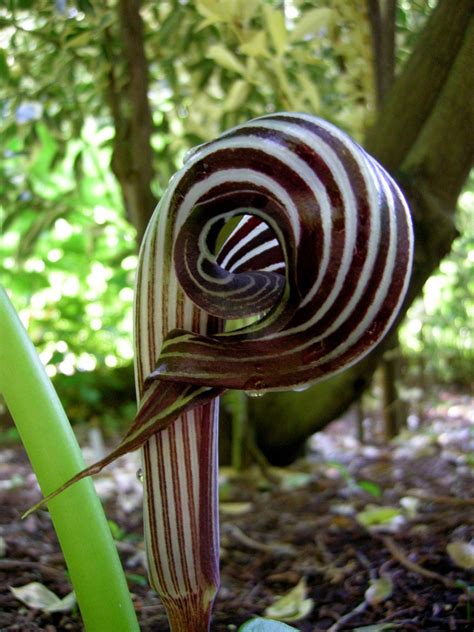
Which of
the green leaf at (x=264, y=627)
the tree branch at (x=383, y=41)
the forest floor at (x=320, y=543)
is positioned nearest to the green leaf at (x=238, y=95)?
the tree branch at (x=383, y=41)

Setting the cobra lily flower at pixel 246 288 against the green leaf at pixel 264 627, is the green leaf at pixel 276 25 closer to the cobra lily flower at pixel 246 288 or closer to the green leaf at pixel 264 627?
the cobra lily flower at pixel 246 288

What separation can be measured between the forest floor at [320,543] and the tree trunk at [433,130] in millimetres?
317

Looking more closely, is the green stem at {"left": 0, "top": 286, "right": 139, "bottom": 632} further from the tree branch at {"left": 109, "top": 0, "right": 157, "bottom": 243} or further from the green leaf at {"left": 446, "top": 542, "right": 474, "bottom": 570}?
the tree branch at {"left": 109, "top": 0, "right": 157, "bottom": 243}

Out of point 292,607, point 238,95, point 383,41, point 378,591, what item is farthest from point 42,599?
point 383,41

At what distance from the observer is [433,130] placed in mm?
1040

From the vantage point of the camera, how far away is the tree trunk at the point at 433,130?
101 centimetres

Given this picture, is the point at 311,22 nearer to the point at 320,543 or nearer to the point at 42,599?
the point at 320,543

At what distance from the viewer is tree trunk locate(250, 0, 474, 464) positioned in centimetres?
101

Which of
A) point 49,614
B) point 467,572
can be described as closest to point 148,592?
point 49,614

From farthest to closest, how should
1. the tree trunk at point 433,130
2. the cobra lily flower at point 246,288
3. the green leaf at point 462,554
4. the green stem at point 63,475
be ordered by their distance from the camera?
the tree trunk at point 433,130 → the green leaf at point 462,554 → the green stem at point 63,475 → the cobra lily flower at point 246,288

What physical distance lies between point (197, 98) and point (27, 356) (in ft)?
3.65

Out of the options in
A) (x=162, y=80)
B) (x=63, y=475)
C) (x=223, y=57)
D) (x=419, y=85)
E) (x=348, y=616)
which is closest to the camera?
(x=63, y=475)

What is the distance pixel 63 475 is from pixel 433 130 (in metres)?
0.76

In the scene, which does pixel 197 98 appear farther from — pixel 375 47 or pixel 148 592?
pixel 148 592
